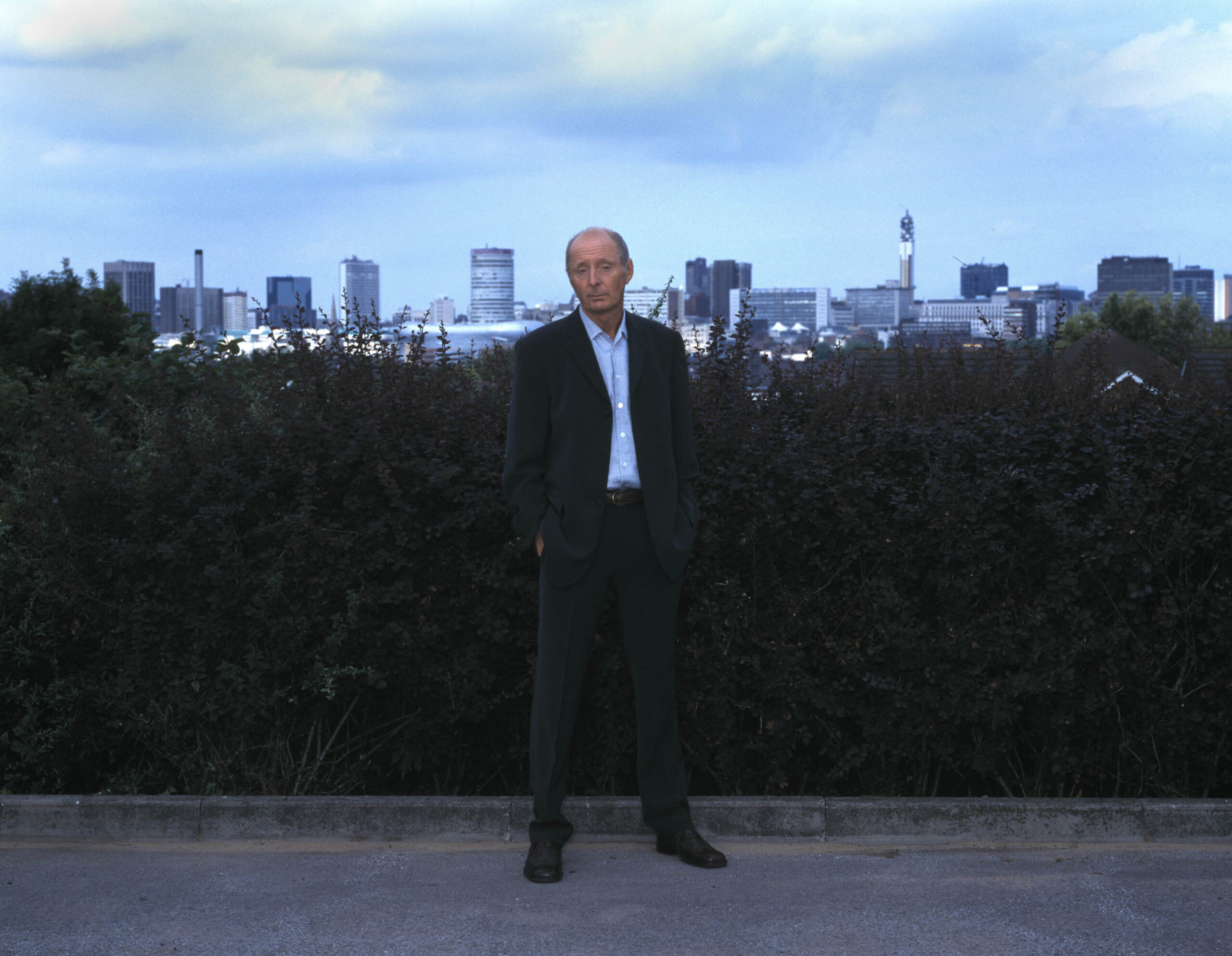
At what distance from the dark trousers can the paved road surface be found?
214 millimetres

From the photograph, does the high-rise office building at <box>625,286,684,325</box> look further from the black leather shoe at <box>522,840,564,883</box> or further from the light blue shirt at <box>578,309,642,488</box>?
the black leather shoe at <box>522,840,564,883</box>

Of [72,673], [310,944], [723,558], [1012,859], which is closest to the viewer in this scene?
[310,944]

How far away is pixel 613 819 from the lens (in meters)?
4.60

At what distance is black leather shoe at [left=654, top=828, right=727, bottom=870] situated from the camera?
427 cm

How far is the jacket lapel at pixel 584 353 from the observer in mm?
4246

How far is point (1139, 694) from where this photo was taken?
477 cm

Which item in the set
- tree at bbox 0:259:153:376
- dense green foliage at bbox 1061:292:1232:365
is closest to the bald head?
tree at bbox 0:259:153:376

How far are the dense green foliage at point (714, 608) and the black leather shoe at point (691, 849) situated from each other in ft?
1.58

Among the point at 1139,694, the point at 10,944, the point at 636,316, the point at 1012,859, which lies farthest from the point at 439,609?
the point at 1139,694

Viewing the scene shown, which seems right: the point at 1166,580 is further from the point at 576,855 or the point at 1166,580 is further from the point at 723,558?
the point at 576,855

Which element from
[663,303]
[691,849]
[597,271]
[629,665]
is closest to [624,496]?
[629,665]

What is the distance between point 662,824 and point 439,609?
46.2 inches

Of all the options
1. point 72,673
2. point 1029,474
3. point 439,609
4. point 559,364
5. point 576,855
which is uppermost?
point 559,364

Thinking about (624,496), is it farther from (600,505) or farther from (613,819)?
(613,819)
